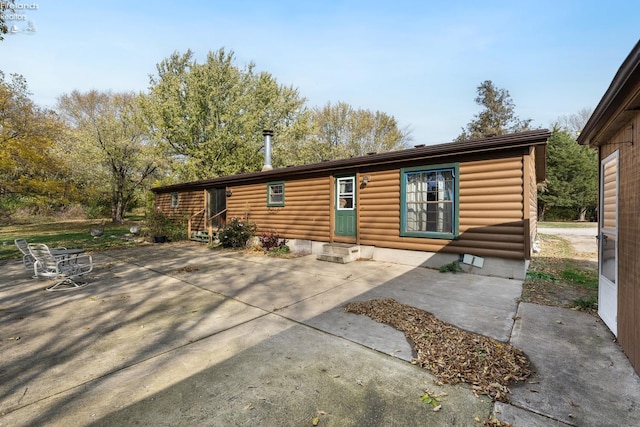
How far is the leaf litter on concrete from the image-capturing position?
245cm

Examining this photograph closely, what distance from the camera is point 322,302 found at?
4621mm

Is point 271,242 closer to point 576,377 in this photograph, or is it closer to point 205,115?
point 576,377

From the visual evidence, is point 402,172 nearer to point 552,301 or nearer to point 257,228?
point 552,301

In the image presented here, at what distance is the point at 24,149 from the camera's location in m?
13.4

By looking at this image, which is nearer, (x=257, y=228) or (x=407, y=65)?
(x=257, y=228)

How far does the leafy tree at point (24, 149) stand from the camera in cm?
1341

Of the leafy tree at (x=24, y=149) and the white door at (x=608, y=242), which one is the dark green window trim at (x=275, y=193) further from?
the leafy tree at (x=24, y=149)

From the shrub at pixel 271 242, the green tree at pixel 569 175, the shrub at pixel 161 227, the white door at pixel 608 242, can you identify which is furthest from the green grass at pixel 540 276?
the green tree at pixel 569 175

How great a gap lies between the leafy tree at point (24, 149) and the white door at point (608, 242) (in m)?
19.5

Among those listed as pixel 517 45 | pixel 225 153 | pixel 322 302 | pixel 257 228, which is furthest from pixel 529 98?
pixel 322 302

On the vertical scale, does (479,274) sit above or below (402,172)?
below

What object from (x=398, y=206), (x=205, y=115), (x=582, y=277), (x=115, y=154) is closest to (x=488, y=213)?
(x=398, y=206)

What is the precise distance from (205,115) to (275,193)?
11473 mm

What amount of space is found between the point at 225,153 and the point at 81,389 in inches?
734
